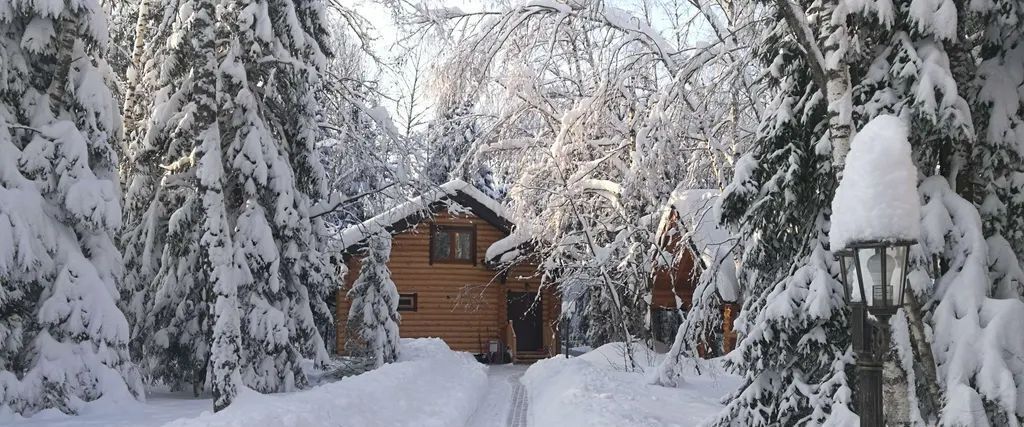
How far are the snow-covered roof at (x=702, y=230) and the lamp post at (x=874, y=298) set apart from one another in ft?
22.5

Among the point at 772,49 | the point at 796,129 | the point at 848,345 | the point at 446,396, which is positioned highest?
the point at 772,49

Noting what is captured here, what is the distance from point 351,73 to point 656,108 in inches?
347

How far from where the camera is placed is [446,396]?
16.0m

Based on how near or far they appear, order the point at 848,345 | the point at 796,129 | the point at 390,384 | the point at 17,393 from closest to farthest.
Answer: the point at 848,345, the point at 796,129, the point at 17,393, the point at 390,384

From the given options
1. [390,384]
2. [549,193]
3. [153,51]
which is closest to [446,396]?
[390,384]

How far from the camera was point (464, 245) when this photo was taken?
103ft

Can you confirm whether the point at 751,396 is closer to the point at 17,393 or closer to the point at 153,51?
the point at 17,393

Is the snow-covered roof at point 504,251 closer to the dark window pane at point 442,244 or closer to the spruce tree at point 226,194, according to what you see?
the dark window pane at point 442,244

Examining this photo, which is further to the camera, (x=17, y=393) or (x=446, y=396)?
(x=446, y=396)

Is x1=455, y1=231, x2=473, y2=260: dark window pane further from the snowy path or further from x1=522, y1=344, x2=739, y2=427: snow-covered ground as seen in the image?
x1=522, y1=344, x2=739, y2=427: snow-covered ground

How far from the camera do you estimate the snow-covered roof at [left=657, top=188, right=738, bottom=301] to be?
44.2 feet

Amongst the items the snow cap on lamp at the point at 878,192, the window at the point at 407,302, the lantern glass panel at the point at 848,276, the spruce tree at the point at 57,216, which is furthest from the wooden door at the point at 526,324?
the snow cap on lamp at the point at 878,192

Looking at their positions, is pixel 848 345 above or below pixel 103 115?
below

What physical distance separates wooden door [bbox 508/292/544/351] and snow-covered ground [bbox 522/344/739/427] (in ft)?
37.5
